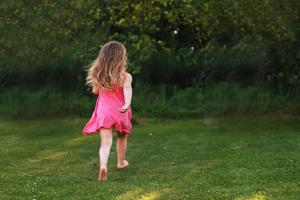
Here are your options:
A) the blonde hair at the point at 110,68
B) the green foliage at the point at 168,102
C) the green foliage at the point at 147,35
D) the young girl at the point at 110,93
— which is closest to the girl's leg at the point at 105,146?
the young girl at the point at 110,93

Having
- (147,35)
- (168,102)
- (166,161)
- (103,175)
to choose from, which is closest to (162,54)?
(168,102)

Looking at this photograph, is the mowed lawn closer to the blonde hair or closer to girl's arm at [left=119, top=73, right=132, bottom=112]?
girl's arm at [left=119, top=73, right=132, bottom=112]

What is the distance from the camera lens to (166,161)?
9359mm

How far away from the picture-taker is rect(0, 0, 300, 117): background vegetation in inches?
562

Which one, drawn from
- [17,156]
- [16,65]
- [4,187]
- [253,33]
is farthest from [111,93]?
[16,65]

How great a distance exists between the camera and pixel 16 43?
15.2 m

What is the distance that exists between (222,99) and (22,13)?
17.7ft

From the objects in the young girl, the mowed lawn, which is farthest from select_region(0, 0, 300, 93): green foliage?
the young girl

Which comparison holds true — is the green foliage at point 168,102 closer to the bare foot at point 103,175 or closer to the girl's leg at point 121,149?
the girl's leg at point 121,149

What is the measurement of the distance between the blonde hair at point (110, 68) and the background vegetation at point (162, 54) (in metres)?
Result: 5.88

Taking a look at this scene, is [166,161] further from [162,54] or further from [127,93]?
[162,54]

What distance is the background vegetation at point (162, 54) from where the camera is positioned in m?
14.3

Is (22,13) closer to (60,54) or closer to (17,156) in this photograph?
(60,54)

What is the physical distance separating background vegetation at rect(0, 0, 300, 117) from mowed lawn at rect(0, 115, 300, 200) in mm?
1220
